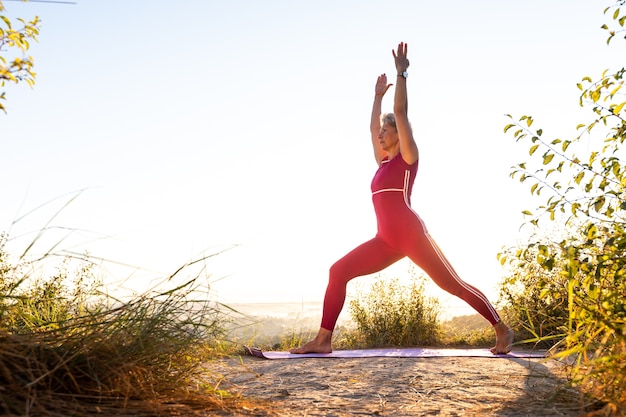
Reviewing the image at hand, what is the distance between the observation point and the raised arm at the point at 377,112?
5789 millimetres

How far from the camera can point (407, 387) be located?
3506 mm

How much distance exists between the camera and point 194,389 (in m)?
2.57

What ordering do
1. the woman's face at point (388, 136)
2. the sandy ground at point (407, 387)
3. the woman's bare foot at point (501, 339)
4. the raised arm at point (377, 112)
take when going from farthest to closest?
1. the raised arm at point (377, 112)
2. the woman's face at point (388, 136)
3. the woman's bare foot at point (501, 339)
4. the sandy ground at point (407, 387)

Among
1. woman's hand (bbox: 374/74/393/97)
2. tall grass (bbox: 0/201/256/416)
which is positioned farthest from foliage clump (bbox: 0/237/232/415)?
woman's hand (bbox: 374/74/393/97)

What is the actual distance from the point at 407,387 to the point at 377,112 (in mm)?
3164

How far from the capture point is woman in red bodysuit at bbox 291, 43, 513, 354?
16.9 feet

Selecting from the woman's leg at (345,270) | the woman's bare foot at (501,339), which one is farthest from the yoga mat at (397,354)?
the woman's leg at (345,270)

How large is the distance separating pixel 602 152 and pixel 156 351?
2.41 m

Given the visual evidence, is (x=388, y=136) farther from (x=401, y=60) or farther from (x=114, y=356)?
(x=114, y=356)

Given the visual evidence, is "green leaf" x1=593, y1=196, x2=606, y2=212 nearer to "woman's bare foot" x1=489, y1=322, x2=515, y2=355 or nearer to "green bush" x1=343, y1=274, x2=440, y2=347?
"woman's bare foot" x1=489, y1=322, x2=515, y2=355

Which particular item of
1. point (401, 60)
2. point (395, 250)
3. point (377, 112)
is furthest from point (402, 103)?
point (395, 250)

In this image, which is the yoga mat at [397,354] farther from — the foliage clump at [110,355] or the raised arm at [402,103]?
the foliage clump at [110,355]

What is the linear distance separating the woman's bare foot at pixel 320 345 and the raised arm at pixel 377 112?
1657 mm

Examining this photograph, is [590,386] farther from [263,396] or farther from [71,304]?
[71,304]
